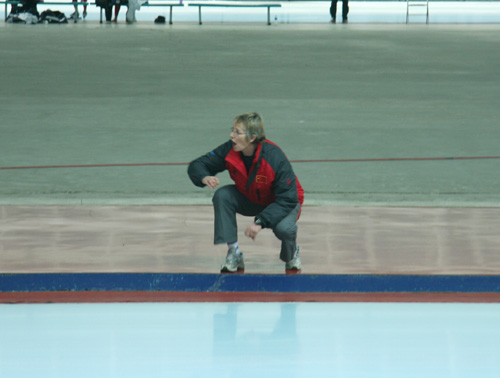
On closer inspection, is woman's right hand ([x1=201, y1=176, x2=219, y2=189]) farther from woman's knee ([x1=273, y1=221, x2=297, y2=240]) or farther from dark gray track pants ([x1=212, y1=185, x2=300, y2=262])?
woman's knee ([x1=273, y1=221, x2=297, y2=240])

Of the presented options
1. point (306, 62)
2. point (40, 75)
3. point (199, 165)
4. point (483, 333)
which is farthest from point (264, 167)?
point (306, 62)

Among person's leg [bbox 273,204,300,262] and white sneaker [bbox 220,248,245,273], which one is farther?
white sneaker [bbox 220,248,245,273]

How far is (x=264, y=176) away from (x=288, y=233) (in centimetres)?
39

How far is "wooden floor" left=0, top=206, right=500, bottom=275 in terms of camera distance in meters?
6.19

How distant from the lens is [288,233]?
5895 mm

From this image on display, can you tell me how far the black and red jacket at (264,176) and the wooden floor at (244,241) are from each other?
0.47 metres

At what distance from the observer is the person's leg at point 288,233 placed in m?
5.86

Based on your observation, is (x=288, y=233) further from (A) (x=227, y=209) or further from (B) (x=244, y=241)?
(B) (x=244, y=241)

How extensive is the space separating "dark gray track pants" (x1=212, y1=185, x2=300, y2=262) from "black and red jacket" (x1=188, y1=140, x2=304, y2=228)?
0.18ft

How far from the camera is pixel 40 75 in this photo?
18453 mm

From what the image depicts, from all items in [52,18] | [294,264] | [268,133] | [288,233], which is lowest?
[268,133]

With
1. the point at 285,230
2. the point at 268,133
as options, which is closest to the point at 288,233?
the point at 285,230

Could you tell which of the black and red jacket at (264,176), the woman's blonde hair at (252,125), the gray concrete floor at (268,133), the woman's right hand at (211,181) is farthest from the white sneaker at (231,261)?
the woman's blonde hair at (252,125)

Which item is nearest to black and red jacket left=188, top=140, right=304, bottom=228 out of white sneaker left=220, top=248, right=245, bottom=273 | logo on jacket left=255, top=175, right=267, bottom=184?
logo on jacket left=255, top=175, right=267, bottom=184
